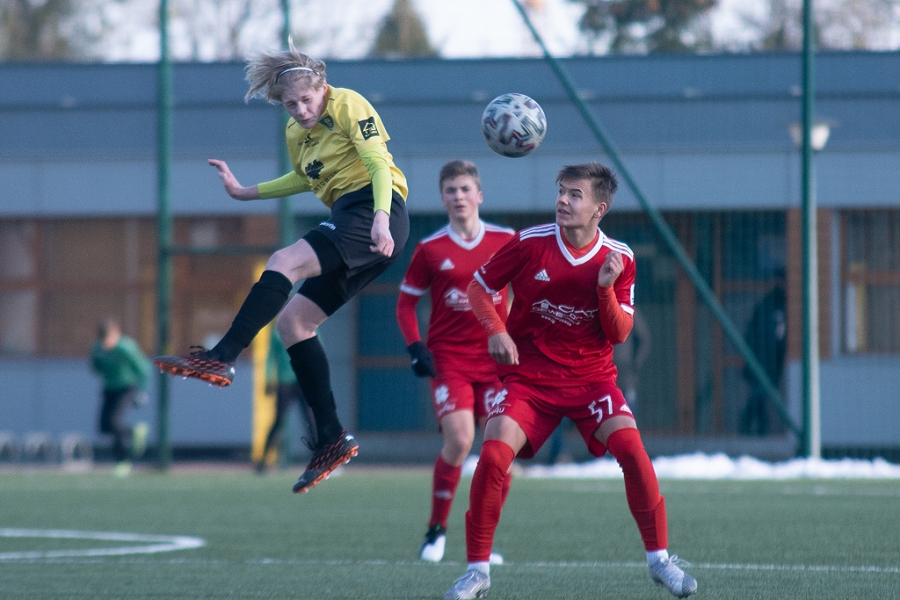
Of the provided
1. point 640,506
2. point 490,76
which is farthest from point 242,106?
point 640,506

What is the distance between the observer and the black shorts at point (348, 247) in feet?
17.9

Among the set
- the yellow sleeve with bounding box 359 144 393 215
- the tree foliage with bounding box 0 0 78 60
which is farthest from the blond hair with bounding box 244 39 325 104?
the tree foliage with bounding box 0 0 78 60

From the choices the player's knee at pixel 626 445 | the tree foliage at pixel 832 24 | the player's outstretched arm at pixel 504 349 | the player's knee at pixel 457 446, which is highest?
the tree foliage at pixel 832 24

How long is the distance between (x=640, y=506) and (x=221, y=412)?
42.6ft

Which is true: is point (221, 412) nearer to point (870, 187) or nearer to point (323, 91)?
point (870, 187)

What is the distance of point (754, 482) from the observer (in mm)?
12492

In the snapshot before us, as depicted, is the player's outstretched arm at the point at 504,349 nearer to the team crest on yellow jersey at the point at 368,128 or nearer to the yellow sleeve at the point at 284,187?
the team crest on yellow jersey at the point at 368,128

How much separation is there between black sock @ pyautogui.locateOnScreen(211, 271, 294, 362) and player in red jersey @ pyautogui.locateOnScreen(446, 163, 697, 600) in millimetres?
846

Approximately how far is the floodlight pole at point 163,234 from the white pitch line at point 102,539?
567 cm

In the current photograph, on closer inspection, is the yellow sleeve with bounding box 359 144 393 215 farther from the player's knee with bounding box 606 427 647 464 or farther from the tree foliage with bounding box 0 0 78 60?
the tree foliage with bounding box 0 0 78 60

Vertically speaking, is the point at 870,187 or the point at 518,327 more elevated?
the point at 870,187

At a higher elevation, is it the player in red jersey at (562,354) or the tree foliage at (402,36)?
the tree foliage at (402,36)

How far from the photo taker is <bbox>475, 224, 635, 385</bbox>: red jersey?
529 centimetres

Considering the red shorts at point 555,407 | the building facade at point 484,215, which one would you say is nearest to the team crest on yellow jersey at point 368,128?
the red shorts at point 555,407
